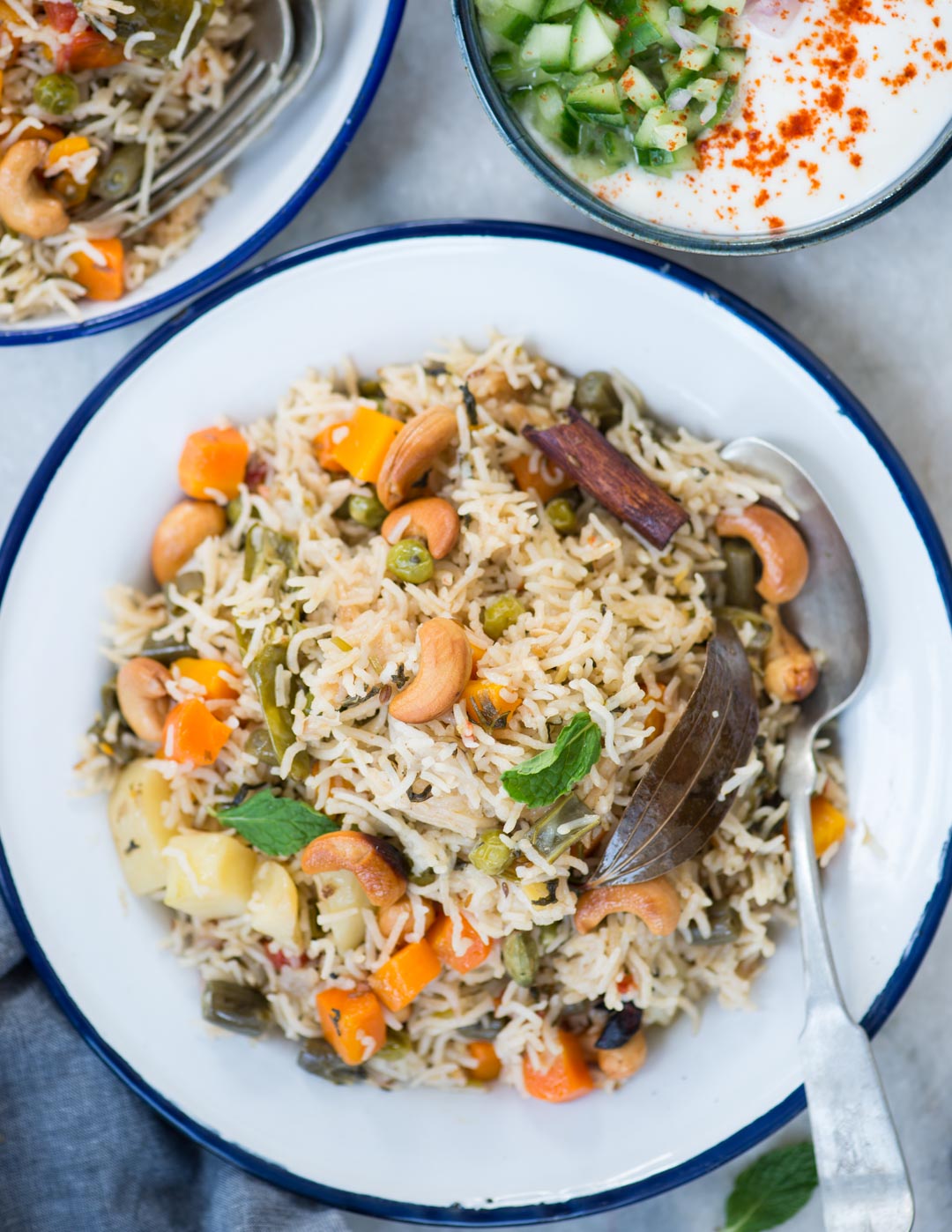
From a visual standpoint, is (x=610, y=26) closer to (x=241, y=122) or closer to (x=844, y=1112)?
(x=241, y=122)

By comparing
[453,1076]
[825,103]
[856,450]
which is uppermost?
[825,103]

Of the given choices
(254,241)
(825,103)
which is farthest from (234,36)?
(825,103)

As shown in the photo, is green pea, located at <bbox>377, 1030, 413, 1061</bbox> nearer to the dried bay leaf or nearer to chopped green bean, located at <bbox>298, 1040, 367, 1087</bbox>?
chopped green bean, located at <bbox>298, 1040, 367, 1087</bbox>

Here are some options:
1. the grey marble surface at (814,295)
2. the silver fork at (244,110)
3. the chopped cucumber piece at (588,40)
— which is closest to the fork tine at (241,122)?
the silver fork at (244,110)

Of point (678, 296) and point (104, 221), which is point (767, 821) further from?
point (104, 221)

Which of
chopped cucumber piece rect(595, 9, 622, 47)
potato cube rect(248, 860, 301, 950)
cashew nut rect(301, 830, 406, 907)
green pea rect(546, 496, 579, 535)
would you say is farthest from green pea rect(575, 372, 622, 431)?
potato cube rect(248, 860, 301, 950)

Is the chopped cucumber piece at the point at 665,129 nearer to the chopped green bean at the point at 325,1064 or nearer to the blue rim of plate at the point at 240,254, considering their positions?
the blue rim of plate at the point at 240,254
